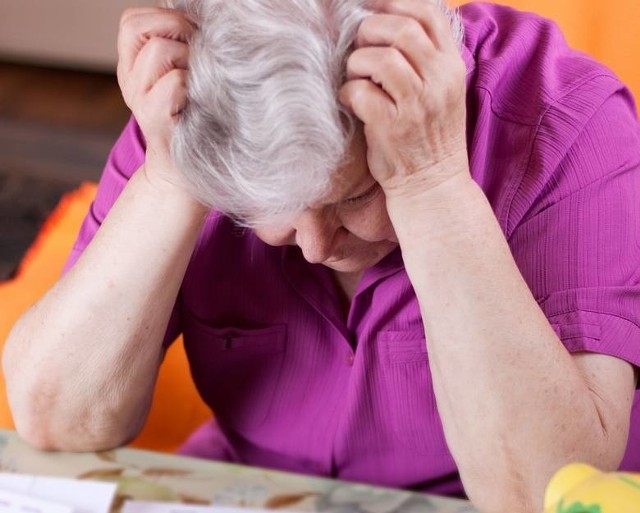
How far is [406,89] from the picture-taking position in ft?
2.45

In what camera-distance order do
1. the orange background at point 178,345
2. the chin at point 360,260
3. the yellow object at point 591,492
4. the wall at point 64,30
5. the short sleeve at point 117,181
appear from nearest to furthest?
the yellow object at point 591,492 < the chin at point 360,260 < the short sleeve at point 117,181 < the orange background at point 178,345 < the wall at point 64,30

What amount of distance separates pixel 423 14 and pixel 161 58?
0.23 meters

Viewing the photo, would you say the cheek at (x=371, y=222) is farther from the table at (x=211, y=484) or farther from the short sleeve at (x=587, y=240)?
the table at (x=211, y=484)

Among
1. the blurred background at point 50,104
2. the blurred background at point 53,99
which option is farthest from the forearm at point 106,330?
the blurred background at point 53,99

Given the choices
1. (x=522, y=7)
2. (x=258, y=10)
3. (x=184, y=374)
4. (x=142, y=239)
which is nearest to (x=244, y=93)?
(x=258, y=10)

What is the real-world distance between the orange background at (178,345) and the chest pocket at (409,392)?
449 millimetres

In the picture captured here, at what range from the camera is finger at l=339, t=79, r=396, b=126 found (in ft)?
2.40

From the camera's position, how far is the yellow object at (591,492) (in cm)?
60

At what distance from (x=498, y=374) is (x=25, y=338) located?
0.55 meters

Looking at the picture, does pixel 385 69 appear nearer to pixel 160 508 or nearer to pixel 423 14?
pixel 423 14

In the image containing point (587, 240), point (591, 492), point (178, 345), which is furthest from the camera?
point (178, 345)

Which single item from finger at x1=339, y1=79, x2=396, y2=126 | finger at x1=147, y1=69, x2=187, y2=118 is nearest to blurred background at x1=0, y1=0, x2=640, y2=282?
finger at x1=147, y1=69, x2=187, y2=118

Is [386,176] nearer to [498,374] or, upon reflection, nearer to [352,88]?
[352,88]

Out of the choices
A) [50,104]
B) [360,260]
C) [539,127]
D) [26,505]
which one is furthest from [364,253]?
[50,104]
